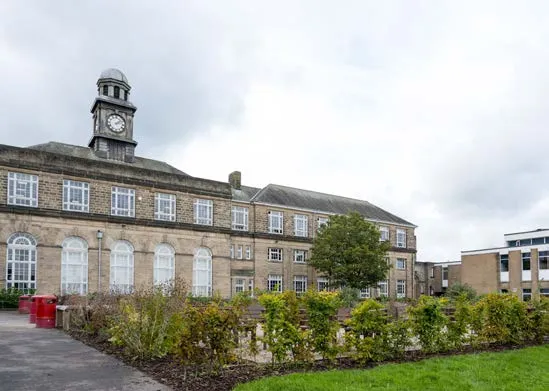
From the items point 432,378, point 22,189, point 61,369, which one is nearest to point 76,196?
point 22,189

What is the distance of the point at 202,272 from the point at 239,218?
7.17 m

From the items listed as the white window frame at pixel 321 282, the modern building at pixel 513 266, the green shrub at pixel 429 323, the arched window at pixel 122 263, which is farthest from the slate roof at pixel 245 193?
the green shrub at pixel 429 323

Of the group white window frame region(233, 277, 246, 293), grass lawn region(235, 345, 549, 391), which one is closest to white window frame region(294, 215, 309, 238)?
white window frame region(233, 277, 246, 293)

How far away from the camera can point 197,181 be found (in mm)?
35531

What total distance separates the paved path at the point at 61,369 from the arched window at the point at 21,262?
16534 mm

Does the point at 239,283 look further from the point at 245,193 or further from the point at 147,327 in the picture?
the point at 147,327

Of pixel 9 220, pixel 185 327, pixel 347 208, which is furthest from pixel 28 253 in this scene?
pixel 347 208

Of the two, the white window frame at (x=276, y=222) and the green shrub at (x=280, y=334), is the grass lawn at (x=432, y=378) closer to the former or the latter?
the green shrub at (x=280, y=334)

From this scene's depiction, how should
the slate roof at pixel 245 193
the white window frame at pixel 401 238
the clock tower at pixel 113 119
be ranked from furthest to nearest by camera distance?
the white window frame at pixel 401 238, the slate roof at pixel 245 193, the clock tower at pixel 113 119

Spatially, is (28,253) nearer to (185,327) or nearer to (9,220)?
(9,220)

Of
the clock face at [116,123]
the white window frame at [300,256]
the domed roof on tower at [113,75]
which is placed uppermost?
the domed roof on tower at [113,75]

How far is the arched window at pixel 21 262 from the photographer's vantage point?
1075 inches

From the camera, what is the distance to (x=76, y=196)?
3005 centimetres

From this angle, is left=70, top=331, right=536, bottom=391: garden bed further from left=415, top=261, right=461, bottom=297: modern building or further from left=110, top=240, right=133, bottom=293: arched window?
left=415, top=261, right=461, bottom=297: modern building
